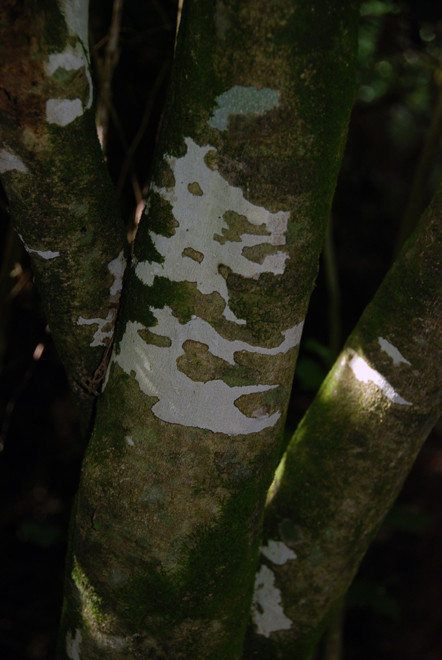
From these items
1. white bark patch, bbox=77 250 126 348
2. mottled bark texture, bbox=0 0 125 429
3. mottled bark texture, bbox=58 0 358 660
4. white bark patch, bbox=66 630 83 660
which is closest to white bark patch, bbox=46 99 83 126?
mottled bark texture, bbox=0 0 125 429

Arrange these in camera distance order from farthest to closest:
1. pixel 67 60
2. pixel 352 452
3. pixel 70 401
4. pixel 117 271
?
pixel 70 401, pixel 352 452, pixel 117 271, pixel 67 60

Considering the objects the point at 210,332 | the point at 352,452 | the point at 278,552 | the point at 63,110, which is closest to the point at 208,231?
the point at 210,332

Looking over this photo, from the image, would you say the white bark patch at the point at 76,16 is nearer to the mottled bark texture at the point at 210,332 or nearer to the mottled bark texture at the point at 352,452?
the mottled bark texture at the point at 210,332

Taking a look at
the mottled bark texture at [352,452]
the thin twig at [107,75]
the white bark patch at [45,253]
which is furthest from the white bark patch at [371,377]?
the thin twig at [107,75]

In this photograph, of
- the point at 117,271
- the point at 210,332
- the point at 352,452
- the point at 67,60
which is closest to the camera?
the point at 67,60

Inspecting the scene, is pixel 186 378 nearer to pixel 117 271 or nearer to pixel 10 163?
pixel 117 271
